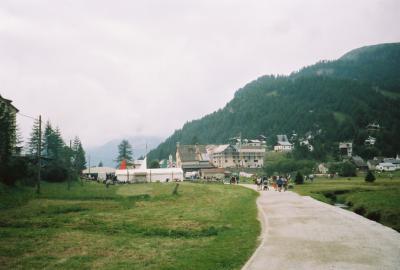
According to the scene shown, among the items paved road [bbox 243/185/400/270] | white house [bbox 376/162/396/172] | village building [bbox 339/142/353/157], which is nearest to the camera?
paved road [bbox 243/185/400/270]

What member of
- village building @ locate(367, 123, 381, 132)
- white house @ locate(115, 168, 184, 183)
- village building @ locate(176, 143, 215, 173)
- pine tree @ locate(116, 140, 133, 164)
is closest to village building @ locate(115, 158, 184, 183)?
white house @ locate(115, 168, 184, 183)

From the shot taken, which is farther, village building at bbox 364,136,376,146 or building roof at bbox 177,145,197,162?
village building at bbox 364,136,376,146

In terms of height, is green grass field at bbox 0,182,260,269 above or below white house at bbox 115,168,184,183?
below

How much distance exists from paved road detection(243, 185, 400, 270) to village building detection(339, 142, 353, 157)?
156628 mm

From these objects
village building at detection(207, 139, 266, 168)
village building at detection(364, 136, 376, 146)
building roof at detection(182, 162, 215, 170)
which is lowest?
building roof at detection(182, 162, 215, 170)

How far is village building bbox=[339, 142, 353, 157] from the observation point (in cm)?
16365

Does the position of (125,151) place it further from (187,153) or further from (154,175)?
(154,175)

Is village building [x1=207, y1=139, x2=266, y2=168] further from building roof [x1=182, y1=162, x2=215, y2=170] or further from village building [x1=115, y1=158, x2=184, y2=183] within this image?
village building [x1=115, y1=158, x2=184, y2=183]

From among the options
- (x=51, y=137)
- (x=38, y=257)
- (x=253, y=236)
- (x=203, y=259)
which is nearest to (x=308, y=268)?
(x=203, y=259)

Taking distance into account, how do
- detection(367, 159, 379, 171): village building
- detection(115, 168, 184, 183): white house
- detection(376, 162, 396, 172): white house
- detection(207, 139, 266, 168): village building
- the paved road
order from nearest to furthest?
the paved road → detection(115, 168, 184, 183): white house → detection(376, 162, 396, 172): white house → detection(367, 159, 379, 171): village building → detection(207, 139, 266, 168): village building

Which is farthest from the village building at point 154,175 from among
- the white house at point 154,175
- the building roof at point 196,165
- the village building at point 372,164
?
the village building at point 372,164

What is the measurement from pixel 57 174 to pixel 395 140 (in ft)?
521

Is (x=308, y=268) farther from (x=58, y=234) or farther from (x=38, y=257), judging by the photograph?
(x=58, y=234)

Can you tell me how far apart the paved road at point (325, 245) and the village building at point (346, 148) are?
156628 mm
